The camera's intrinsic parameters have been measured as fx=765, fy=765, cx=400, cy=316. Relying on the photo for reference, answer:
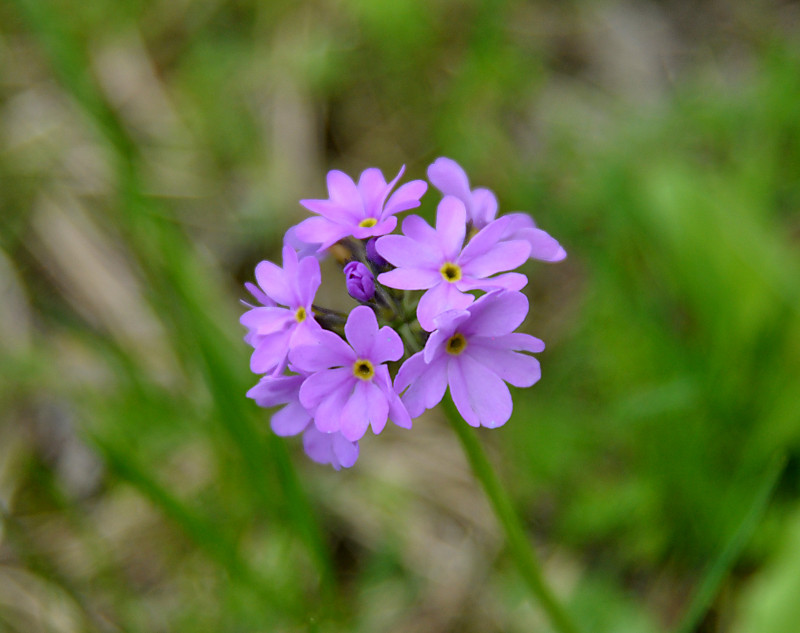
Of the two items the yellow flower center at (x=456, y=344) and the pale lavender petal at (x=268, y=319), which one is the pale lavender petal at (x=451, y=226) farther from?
the pale lavender petal at (x=268, y=319)

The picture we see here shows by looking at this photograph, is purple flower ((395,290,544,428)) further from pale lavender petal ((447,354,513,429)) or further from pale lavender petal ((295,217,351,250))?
pale lavender petal ((295,217,351,250))

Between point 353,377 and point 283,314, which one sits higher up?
point 283,314

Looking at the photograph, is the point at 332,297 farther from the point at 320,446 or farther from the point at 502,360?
the point at 502,360

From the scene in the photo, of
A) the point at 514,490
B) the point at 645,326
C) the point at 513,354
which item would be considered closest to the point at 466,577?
the point at 514,490

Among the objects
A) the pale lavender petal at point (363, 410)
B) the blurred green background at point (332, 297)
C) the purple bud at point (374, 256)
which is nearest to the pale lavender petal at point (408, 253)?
the purple bud at point (374, 256)

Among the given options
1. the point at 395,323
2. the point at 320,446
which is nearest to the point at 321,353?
the point at 395,323
